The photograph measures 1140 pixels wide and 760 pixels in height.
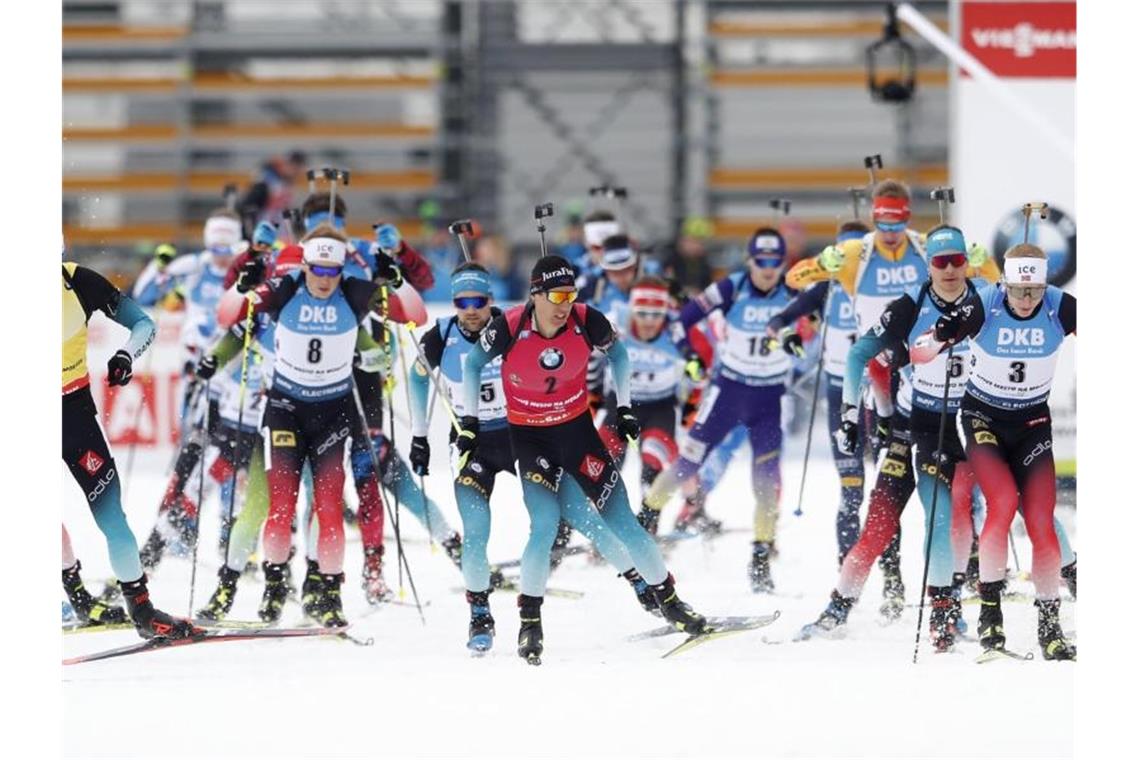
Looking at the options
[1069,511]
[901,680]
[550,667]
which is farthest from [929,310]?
[1069,511]

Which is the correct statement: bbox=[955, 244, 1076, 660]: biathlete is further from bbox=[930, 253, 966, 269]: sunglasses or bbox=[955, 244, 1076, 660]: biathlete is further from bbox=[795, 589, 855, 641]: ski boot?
bbox=[795, 589, 855, 641]: ski boot

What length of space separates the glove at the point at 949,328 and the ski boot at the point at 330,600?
2848mm

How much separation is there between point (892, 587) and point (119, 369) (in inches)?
142

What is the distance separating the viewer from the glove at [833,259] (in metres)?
8.95

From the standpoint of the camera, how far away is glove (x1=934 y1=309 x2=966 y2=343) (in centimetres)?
756

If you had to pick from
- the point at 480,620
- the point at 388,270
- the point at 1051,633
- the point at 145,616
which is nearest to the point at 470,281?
the point at 388,270

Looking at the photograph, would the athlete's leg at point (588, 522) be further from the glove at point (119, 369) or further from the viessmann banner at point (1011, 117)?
the viessmann banner at point (1011, 117)

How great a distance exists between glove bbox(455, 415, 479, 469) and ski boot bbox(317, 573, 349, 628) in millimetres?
1077

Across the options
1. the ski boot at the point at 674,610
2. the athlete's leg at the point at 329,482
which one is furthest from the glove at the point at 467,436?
the ski boot at the point at 674,610

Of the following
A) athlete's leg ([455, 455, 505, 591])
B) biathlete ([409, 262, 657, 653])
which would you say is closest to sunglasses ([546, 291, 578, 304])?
biathlete ([409, 262, 657, 653])

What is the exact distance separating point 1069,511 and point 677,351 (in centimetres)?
246
